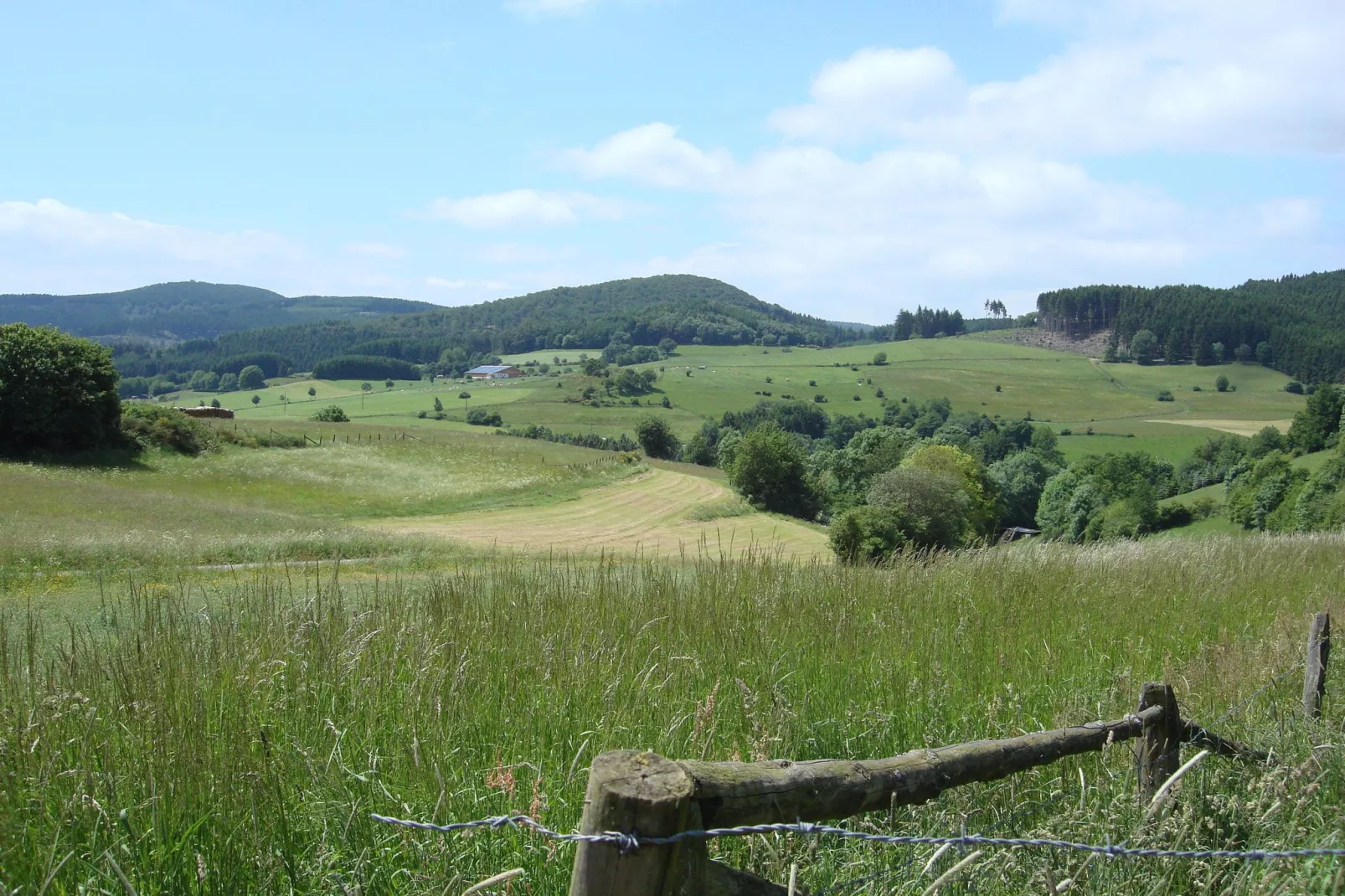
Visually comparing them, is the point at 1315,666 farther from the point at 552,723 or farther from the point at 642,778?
the point at 642,778

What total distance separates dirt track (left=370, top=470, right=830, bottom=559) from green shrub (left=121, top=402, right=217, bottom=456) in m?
17.2

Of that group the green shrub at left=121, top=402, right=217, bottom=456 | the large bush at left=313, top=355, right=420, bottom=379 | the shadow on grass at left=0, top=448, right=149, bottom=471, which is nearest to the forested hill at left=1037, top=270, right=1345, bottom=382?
the large bush at left=313, top=355, right=420, bottom=379

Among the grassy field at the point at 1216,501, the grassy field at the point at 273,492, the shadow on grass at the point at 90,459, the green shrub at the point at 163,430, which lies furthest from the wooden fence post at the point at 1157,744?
the grassy field at the point at 1216,501

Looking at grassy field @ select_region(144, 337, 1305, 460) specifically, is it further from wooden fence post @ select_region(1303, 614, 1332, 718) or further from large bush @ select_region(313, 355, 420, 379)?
wooden fence post @ select_region(1303, 614, 1332, 718)

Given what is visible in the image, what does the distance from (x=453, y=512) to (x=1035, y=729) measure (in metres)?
45.0

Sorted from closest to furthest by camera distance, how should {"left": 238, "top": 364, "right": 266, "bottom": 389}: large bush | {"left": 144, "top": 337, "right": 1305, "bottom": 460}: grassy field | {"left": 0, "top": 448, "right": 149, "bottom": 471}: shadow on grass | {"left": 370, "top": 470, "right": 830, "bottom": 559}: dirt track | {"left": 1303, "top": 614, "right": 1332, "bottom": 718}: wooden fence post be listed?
{"left": 1303, "top": 614, "right": 1332, "bottom": 718}: wooden fence post, {"left": 370, "top": 470, "right": 830, "bottom": 559}: dirt track, {"left": 0, "top": 448, "right": 149, "bottom": 471}: shadow on grass, {"left": 144, "top": 337, "right": 1305, "bottom": 460}: grassy field, {"left": 238, "top": 364, "right": 266, "bottom": 389}: large bush

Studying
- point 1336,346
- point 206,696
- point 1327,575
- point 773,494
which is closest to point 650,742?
point 206,696

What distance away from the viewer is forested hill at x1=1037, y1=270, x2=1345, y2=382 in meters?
143

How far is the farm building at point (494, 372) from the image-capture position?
16338cm

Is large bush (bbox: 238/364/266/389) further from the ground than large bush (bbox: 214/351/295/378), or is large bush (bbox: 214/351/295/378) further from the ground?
large bush (bbox: 214/351/295/378)

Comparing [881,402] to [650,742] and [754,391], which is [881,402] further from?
[650,742]

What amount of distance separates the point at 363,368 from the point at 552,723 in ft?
537

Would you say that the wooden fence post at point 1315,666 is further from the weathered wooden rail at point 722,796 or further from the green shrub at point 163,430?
the green shrub at point 163,430

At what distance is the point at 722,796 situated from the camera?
2.22 m
